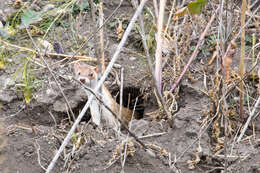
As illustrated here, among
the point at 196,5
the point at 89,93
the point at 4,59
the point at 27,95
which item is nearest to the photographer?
the point at 196,5

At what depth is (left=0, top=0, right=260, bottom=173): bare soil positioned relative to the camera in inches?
75.9

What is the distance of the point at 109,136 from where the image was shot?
7.10ft

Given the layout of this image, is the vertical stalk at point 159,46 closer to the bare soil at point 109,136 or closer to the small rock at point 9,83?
the bare soil at point 109,136

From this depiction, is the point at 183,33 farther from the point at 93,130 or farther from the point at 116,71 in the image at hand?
the point at 93,130

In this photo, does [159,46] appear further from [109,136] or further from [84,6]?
[84,6]

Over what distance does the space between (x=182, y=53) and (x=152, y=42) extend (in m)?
0.28

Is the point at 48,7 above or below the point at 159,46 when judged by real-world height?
above

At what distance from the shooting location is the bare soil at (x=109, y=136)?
→ 1928 millimetres

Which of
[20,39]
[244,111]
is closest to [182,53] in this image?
[244,111]

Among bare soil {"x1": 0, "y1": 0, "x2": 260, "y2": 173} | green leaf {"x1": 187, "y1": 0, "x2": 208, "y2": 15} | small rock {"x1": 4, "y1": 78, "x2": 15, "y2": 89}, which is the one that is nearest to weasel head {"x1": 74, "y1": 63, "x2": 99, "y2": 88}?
bare soil {"x1": 0, "y1": 0, "x2": 260, "y2": 173}

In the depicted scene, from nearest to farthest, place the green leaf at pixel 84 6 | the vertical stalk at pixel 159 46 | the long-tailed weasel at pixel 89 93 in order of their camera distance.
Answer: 1. the vertical stalk at pixel 159 46
2. the long-tailed weasel at pixel 89 93
3. the green leaf at pixel 84 6

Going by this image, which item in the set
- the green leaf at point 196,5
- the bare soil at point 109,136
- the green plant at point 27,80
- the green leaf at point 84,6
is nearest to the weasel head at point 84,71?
the bare soil at point 109,136

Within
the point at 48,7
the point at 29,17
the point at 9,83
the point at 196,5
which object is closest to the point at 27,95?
the point at 9,83

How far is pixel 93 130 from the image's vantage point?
7.19 ft
